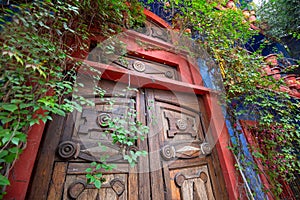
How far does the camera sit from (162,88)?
7.02 ft

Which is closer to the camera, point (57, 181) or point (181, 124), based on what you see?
point (57, 181)

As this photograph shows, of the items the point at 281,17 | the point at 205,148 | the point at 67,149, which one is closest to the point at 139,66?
the point at 67,149

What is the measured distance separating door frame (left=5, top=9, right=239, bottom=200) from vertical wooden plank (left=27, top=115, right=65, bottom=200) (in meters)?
0.09

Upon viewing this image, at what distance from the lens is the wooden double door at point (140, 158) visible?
3.98 feet

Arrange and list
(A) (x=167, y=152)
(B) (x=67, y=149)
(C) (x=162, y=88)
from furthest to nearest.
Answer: (C) (x=162, y=88) < (A) (x=167, y=152) < (B) (x=67, y=149)

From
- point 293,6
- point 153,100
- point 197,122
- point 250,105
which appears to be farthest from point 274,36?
point 153,100

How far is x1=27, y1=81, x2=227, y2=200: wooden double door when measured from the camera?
121cm

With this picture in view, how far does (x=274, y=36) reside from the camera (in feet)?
14.5

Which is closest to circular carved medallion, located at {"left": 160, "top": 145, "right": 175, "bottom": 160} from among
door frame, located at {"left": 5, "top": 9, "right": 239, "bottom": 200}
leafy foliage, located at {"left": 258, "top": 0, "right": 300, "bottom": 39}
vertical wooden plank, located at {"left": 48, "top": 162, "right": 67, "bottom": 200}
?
door frame, located at {"left": 5, "top": 9, "right": 239, "bottom": 200}

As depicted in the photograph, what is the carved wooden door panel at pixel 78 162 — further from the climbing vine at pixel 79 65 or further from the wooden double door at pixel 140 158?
the climbing vine at pixel 79 65

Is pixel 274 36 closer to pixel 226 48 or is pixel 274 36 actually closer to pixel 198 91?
pixel 226 48

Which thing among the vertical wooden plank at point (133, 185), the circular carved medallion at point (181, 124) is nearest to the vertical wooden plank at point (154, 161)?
the vertical wooden plank at point (133, 185)

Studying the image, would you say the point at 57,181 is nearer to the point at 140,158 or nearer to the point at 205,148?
the point at 140,158

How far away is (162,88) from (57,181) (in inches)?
64.1
